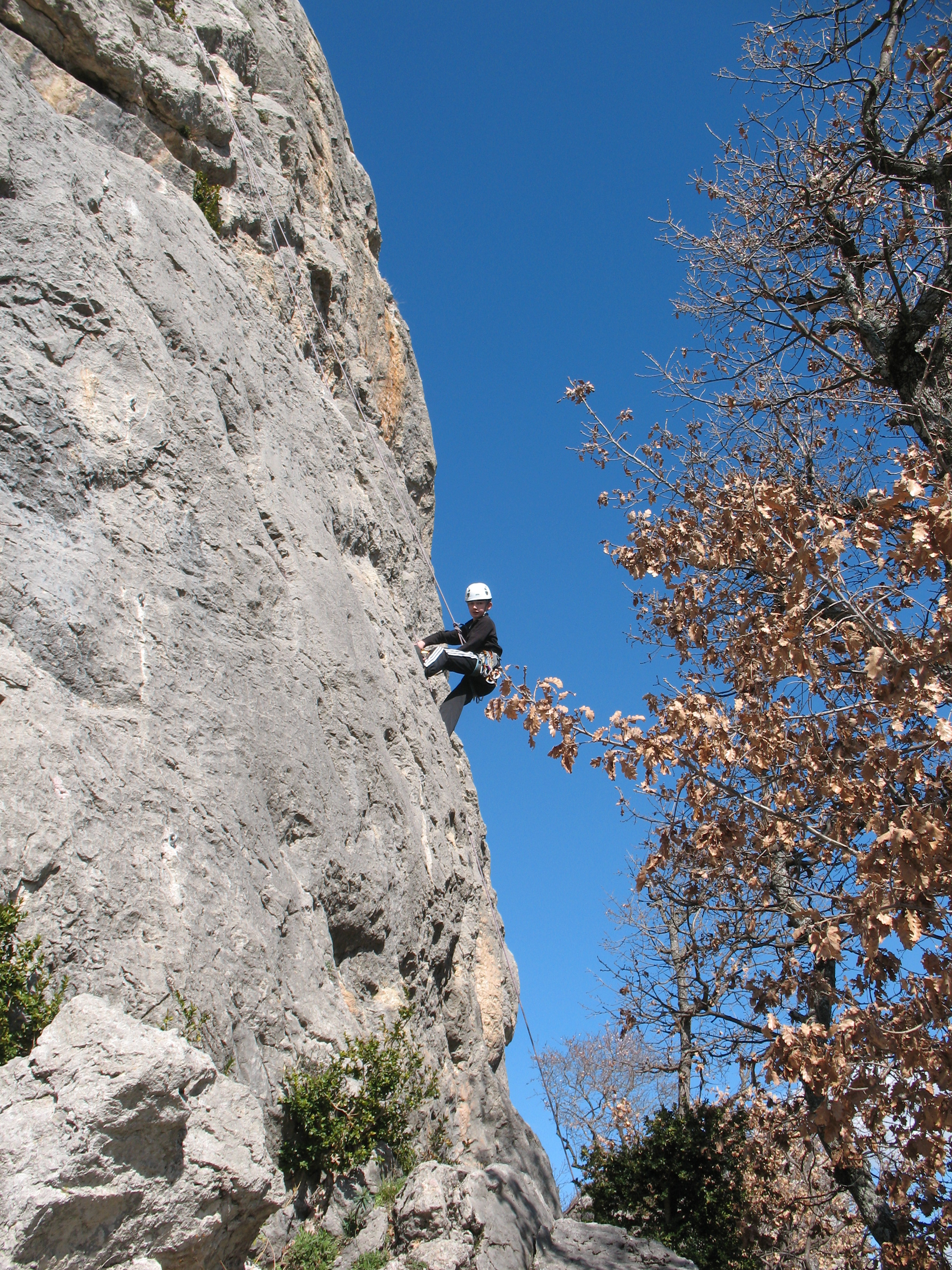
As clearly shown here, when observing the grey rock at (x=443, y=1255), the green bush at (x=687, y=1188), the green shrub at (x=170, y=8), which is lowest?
the grey rock at (x=443, y=1255)

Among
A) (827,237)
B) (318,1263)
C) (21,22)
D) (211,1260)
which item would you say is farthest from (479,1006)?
(21,22)

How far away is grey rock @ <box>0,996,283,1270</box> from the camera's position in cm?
409

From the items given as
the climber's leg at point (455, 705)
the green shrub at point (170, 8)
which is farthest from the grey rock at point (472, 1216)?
the green shrub at point (170, 8)

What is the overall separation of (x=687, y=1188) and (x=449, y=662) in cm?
723

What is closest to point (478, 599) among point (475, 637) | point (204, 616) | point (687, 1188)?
point (475, 637)

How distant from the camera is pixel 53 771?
5.53 m

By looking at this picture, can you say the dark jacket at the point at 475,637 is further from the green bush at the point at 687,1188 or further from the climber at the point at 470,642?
the green bush at the point at 687,1188

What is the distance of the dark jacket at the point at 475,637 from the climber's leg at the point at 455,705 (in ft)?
2.82

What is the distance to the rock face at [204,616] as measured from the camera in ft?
19.1

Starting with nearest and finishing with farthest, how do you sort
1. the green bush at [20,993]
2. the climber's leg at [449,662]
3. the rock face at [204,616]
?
1. the green bush at [20,993]
2. the rock face at [204,616]
3. the climber's leg at [449,662]

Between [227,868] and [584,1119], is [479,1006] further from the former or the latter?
[584,1119]

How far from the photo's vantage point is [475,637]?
11789 millimetres

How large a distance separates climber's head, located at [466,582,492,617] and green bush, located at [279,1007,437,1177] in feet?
17.5

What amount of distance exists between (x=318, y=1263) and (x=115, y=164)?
372 inches
